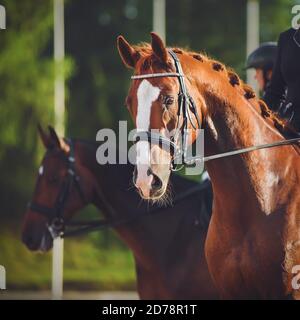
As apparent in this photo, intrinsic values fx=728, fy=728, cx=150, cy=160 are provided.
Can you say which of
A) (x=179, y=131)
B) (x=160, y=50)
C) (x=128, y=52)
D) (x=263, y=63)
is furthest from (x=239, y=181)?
(x=263, y=63)

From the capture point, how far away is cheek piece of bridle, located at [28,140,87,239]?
706 centimetres

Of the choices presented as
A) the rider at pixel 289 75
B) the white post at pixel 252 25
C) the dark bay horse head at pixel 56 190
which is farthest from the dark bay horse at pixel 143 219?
the white post at pixel 252 25

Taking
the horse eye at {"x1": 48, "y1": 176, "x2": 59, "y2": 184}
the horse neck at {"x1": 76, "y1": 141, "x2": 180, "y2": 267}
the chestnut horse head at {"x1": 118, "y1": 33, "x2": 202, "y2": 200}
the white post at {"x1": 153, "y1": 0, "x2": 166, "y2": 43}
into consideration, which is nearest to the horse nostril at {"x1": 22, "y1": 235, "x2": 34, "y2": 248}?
the horse eye at {"x1": 48, "y1": 176, "x2": 59, "y2": 184}

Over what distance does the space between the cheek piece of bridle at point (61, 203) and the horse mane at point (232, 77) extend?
7.66ft

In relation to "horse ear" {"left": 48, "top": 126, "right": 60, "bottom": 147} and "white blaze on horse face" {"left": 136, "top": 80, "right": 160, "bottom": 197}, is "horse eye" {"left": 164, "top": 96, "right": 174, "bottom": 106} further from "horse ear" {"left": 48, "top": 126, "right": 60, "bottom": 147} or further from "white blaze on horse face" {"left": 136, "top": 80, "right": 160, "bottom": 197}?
"horse ear" {"left": 48, "top": 126, "right": 60, "bottom": 147}

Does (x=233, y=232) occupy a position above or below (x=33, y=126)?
below

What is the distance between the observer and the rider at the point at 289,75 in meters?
5.44

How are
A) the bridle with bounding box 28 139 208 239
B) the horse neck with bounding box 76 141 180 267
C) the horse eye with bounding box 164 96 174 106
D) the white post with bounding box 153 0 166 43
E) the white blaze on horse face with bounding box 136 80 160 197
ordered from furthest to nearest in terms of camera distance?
the white post with bounding box 153 0 166 43 < the bridle with bounding box 28 139 208 239 < the horse neck with bounding box 76 141 180 267 < the horse eye with bounding box 164 96 174 106 < the white blaze on horse face with bounding box 136 80 160 197

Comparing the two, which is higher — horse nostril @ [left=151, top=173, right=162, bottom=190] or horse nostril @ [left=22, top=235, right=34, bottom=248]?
horse nostril @ [left=22, top=235, right=34, bottom=248]

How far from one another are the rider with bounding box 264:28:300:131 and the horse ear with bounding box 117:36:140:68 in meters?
1.33

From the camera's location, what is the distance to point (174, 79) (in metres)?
4.50
